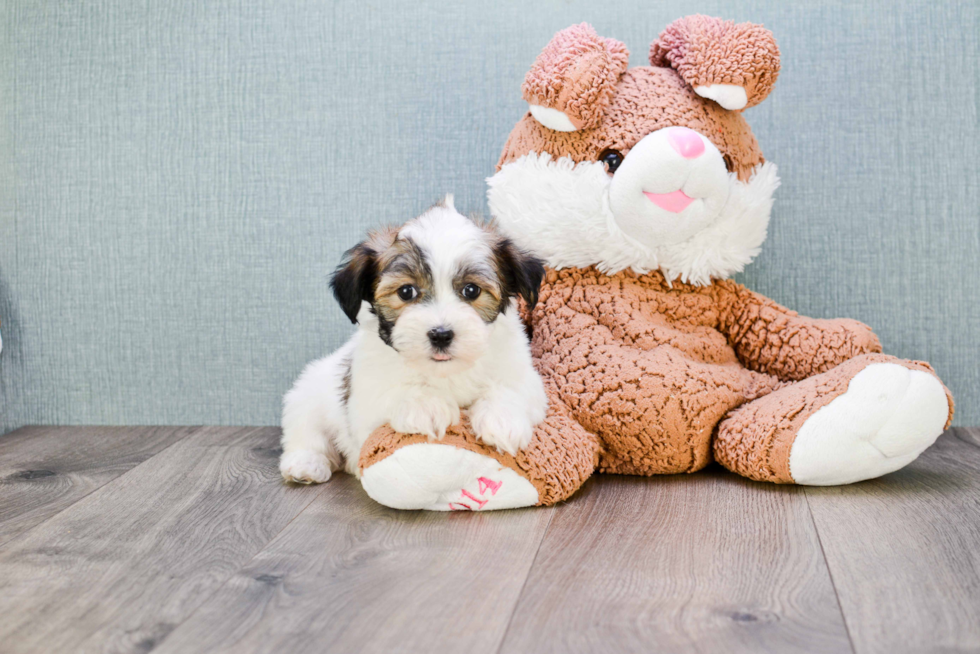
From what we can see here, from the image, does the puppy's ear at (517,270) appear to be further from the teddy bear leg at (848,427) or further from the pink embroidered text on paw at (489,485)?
the teddy bear leg at (848,427)

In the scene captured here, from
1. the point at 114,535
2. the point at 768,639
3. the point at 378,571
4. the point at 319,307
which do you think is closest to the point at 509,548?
the point at 378,571

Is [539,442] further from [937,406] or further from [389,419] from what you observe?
[937,406]

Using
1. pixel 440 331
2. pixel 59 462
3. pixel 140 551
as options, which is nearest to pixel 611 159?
pixel 440 331

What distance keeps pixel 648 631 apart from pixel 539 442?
0.59m

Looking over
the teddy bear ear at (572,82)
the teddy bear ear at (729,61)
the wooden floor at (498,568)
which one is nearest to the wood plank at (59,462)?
the wooden floor at (498,568)

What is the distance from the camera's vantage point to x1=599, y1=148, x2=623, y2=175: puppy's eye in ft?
6.12

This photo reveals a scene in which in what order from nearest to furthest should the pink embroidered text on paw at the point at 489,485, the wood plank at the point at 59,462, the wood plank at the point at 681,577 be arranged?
the wood plank at the point at 681,577 → the pink embroidered text on paw at the point at 489,485 → the wood plank at the point at 59,462

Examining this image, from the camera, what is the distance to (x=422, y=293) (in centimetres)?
154

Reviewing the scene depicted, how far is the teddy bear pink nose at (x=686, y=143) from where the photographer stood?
1749 mm

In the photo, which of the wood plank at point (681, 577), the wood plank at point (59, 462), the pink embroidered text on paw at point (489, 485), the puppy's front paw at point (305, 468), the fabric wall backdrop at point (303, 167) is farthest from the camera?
the fabric wall backdrop at point (303, 167)

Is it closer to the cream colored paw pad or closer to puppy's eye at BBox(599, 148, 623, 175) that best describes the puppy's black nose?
puppy's eye at BBox(599, 148, 623, 175)

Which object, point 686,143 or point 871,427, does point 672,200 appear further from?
point 871,427

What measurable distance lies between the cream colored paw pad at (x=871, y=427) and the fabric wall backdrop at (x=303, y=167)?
2.26ft

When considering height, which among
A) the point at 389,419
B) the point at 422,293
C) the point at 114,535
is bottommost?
the point at 114,535
